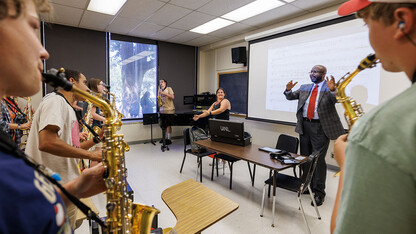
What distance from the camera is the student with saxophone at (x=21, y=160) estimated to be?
16.7 inches

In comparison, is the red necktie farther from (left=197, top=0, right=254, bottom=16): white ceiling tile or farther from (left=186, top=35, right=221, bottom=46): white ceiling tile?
(left=186, top=35, right=221, bottom=46): white ceiling tile

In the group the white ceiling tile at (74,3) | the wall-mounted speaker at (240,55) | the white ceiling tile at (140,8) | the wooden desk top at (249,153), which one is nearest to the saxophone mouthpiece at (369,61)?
the wooden desk top at (249,153)

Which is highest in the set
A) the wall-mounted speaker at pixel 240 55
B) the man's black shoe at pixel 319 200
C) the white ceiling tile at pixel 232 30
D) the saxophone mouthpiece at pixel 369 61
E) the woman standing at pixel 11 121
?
the white ceiling tile at pixel 232 30

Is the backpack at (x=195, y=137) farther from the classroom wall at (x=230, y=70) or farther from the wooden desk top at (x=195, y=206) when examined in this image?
the classroom wall at (x=230, y=70)

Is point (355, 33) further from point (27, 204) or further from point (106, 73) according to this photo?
point (106, 73)

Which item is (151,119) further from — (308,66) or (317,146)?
(317,146)

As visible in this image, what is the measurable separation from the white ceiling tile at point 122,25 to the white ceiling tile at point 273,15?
262 cm

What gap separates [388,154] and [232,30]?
5.54 meters

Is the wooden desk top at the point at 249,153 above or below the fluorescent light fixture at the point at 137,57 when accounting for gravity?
below

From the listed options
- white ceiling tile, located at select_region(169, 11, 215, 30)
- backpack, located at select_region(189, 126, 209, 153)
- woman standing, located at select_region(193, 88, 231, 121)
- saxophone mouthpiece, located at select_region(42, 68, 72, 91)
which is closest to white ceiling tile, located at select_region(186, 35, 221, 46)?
→ white ceiling tile, located at select_region(169, 11, 215, 30)

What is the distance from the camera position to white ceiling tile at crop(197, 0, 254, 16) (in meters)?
3.83

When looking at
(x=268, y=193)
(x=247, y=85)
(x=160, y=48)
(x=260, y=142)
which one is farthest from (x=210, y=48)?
(x=268, y=193)

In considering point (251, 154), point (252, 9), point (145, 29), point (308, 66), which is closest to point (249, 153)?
point (251, 154)

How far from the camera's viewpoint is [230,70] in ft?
21.1
